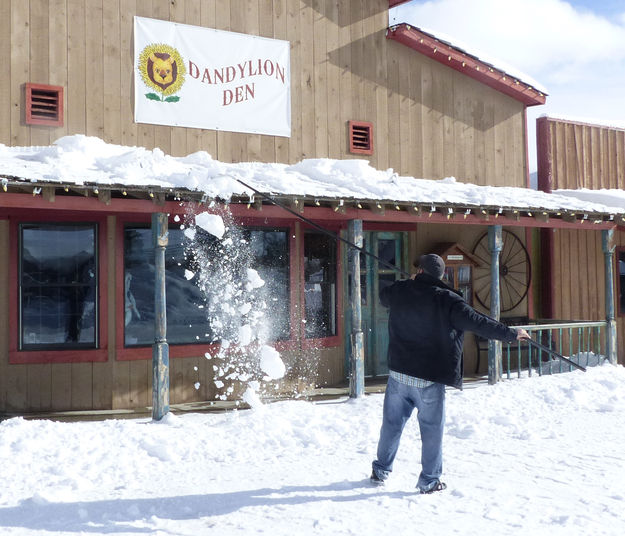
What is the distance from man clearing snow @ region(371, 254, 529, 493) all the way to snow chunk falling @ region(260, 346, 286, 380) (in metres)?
4.57

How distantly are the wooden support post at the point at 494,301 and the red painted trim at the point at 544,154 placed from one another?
328cm

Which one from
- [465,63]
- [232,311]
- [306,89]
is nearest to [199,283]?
[232,311]

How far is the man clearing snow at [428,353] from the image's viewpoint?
17.6 feet

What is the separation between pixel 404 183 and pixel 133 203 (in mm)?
4592

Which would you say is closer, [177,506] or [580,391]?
[177,506]

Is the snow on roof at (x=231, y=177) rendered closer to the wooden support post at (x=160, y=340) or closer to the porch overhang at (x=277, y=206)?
the porch overhang at (x=277, y=206)

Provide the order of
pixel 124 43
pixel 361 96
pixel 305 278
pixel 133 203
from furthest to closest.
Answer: pixel 361 96 → pixel 305 278 → pixel 124 43 → pixel 133 203

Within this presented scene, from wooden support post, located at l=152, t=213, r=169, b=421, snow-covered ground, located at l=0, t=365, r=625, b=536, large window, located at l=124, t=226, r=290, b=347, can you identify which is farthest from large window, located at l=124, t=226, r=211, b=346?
snow-covered ground, located at l=0, t=365, r=625, b=536

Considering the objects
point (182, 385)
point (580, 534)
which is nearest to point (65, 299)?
point (182, 385)

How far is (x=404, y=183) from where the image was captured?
11.1 m

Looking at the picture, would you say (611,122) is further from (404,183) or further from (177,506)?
(177,506)

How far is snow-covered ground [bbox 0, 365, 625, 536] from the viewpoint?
4852 millimetres

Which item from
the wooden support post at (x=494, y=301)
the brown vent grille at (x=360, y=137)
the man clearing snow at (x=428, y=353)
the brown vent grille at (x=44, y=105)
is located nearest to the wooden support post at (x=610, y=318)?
the wooden support post at (x=494, y=301)

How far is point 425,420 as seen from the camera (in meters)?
5.41
